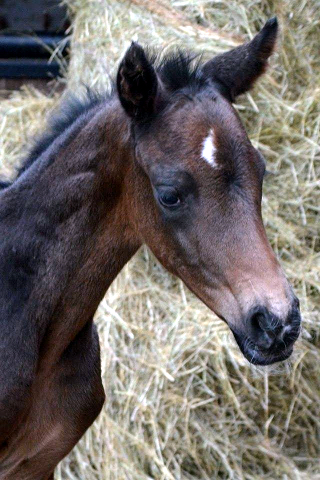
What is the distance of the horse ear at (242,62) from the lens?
2969 millimetres

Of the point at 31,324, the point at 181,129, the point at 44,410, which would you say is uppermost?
the point at 181,129

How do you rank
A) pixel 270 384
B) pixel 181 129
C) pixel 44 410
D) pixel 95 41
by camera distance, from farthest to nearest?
pixel 95 41 → pixel 270 384 → pixel 44 410 → pixel 181 129

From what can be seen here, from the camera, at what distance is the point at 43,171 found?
10.0ft

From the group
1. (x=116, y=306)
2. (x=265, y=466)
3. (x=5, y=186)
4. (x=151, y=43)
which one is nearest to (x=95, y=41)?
(x=151, y=43)

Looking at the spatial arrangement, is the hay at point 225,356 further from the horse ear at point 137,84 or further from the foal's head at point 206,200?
the horse ear at point 137,84

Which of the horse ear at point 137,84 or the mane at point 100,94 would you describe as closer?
the horse ear at point 137,84

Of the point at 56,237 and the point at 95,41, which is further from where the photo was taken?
the point at 95,41

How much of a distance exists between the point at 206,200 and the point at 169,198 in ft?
0.40

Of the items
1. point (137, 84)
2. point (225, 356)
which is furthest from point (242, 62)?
point (225, 356)

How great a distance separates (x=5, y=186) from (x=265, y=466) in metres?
2.14

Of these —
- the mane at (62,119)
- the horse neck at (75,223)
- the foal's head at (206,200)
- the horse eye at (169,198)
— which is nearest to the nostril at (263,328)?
the foal's head at (206,200)

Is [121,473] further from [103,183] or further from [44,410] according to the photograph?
[103,183]

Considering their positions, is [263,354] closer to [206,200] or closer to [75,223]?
[206,200]

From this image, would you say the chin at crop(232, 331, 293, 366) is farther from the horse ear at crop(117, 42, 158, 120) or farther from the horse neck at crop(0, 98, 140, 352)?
the horse ear at crop(117, 42, 158, 120)
